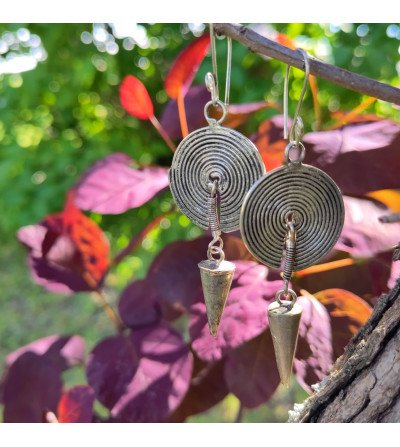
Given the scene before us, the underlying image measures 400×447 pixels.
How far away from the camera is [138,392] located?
75 centimetres

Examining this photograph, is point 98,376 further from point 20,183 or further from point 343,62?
point 20,183

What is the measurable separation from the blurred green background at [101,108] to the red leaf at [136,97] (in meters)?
0.64

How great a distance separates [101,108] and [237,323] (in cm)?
164

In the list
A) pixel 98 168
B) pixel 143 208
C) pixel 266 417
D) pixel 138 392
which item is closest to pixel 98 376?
pixel 138 392

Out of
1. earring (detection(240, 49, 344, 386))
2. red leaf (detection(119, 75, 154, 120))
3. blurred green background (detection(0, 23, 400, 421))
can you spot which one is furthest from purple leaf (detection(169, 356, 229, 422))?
blurred green background (detection(0, 23, 400, 421))

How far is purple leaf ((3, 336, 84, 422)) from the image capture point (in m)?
0.81

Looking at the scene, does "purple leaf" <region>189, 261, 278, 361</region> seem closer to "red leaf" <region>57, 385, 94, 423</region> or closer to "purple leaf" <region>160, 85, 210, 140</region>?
"red leaf" <region>57, 385, 94, 423</region>

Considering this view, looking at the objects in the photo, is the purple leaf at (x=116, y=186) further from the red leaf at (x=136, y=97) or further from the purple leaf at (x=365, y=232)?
the purple leaf at (x=365, y=232)

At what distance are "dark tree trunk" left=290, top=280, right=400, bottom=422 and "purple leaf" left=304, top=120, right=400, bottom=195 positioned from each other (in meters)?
0.21

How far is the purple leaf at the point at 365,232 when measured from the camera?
688 mm

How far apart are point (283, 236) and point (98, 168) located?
1.25 ft

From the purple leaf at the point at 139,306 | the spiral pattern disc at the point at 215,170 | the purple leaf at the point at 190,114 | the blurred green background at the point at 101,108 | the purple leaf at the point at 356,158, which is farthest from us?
the blurred green background at the point at 101,108

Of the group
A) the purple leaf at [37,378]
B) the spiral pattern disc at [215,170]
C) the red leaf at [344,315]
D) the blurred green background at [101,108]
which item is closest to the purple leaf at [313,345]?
the red leaf at [344,315]

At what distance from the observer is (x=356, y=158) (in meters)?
0.73
